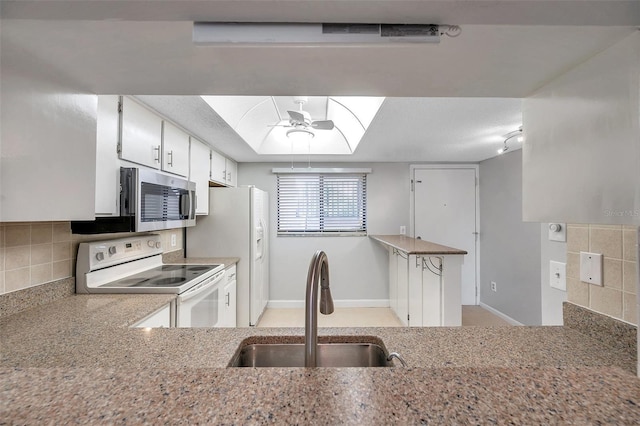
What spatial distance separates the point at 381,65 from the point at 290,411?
2.93 ft

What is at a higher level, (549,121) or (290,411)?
(549,121)

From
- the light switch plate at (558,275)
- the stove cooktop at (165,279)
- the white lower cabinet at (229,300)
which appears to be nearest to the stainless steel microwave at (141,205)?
the stove cooktop at (165,279)

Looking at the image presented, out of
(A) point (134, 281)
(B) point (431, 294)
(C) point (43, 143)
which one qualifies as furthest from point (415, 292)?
(C) point (43, 143)

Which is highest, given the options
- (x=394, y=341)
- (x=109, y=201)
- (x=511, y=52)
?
(x=511, y=52)

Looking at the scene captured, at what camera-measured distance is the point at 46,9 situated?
0.60 metres

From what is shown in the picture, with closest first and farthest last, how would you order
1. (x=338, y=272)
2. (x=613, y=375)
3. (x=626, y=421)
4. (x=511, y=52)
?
(x=626, y=421) < (x=613, y=375) < (x=511, y=52) < (x=338, y=272)

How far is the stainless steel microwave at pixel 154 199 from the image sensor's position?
165cm

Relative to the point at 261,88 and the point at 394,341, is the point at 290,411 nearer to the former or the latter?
the point at 394,341

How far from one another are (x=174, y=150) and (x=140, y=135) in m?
0.41

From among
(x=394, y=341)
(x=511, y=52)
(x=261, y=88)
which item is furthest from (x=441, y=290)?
(x=261, y=88)

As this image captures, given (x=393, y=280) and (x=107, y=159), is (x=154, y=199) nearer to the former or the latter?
(x=107, y=159)

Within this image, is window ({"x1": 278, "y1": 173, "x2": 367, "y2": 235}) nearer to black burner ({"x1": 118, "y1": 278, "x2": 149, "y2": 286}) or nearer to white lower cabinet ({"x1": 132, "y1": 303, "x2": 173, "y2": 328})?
black burner ({"x1": 118, "y1": 278, "x2": 149, "y2": 286})

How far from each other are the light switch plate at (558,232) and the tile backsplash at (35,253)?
2.65 metres

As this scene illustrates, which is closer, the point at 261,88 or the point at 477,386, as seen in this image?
the point at 477,386
